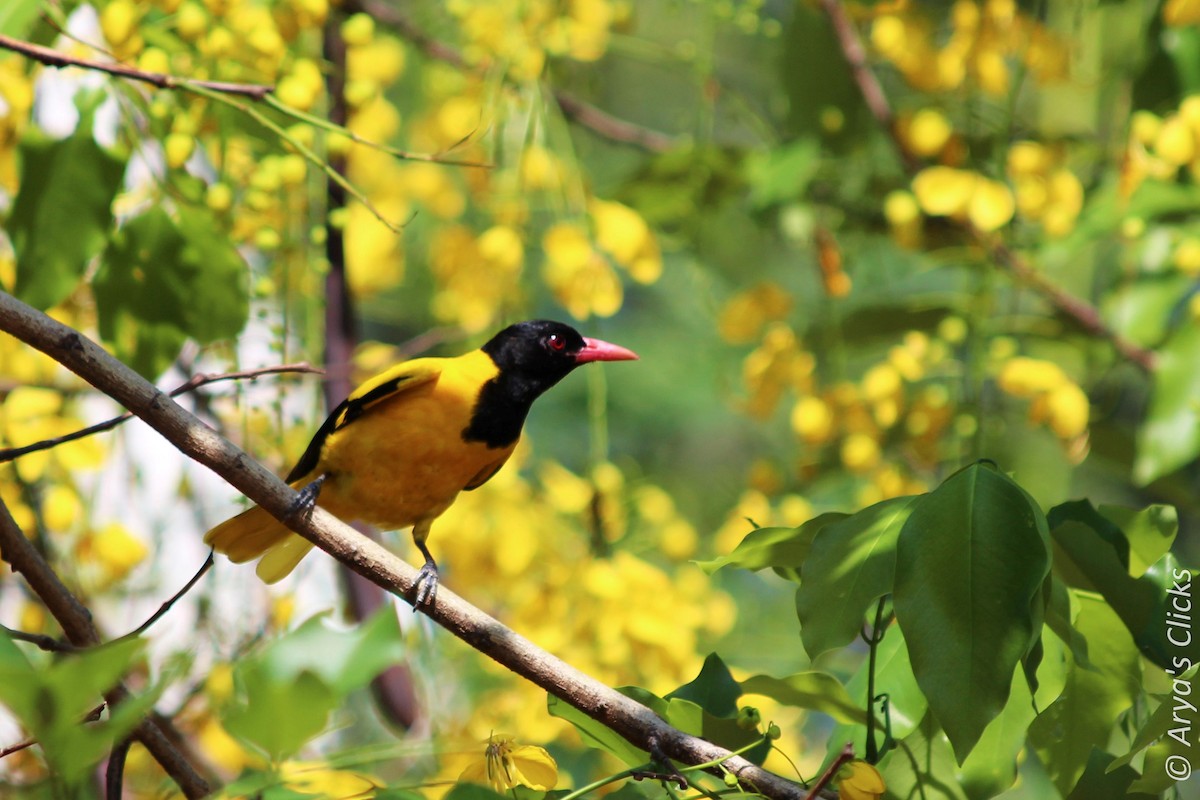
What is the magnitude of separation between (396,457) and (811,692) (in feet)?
3.80

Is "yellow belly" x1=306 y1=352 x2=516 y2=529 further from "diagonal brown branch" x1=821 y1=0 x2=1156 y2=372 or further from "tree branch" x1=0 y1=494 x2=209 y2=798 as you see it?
"diagonal brown branch" x1=821 y1=0 x2=1156 y2=372

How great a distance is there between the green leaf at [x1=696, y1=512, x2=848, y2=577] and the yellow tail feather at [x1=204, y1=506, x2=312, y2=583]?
1.16 m

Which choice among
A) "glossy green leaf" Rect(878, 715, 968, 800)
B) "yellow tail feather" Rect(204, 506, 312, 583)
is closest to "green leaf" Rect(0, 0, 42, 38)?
"yellow tail feather" Rect(204, 506, 312, 583)

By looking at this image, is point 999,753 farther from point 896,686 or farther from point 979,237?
point 979,237

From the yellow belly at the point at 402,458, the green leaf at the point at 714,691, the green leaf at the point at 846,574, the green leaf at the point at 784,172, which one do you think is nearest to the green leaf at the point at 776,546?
the green leaf at the point at 846,574

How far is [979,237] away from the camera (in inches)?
92.6

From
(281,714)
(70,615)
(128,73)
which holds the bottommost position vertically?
(281,714)

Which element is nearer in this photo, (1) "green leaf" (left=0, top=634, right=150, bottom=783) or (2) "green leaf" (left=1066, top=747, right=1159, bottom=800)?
(1) "green leaf" (left=0, top=634, right=150, bottom=783)

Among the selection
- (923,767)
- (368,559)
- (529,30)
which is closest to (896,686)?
(923,767)

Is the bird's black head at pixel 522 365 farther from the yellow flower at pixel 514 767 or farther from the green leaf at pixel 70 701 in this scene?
the green leaf at pixel 70 701

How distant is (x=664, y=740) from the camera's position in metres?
1.13

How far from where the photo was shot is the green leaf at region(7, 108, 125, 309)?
60.1 inches

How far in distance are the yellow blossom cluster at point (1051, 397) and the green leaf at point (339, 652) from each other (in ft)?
5.92

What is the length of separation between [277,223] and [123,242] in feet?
1.37
